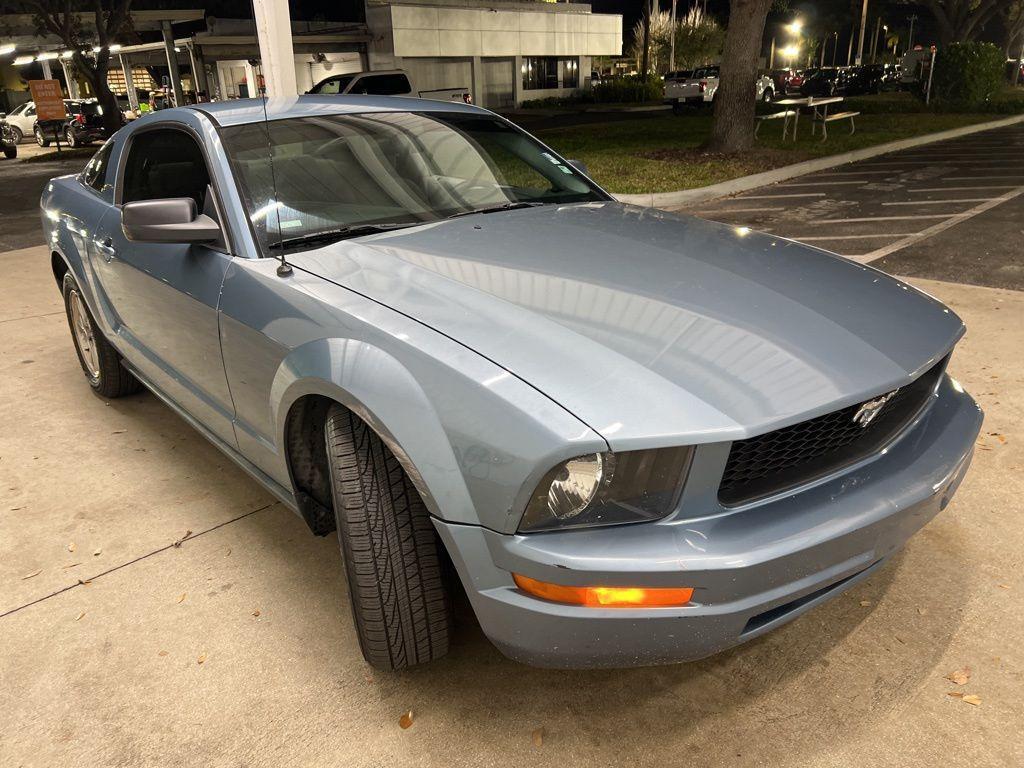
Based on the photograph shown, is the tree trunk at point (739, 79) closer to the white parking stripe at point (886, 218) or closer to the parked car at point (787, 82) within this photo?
the white parking stripe at point (886, 218)

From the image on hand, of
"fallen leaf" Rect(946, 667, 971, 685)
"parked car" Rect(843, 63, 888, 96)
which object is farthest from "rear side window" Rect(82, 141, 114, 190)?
"parked car" Rect(843, 63, 888, 96)

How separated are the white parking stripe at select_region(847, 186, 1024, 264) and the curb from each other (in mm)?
1904

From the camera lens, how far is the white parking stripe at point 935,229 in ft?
22.4

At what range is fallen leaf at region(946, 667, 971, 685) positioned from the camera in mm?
2186

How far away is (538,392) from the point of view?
174 centimetres

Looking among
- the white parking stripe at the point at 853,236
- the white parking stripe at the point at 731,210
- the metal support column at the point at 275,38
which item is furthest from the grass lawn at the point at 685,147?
the metal support column at the point at 275,38

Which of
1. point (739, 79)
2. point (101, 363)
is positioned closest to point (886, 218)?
point (739, 79)

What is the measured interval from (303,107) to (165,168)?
0.71m

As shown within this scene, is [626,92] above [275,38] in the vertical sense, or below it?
below

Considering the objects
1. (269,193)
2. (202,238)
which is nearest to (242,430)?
(202,238)

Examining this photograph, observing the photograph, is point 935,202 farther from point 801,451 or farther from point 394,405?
point 394,405

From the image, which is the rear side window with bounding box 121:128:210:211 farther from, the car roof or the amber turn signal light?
the amber turn signal light

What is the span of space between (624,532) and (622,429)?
230 mm

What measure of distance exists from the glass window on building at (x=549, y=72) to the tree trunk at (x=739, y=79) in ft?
85.9
